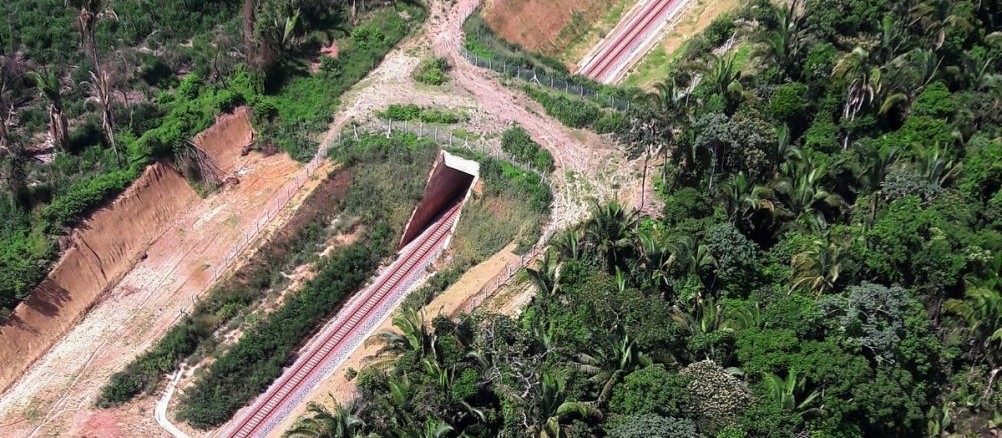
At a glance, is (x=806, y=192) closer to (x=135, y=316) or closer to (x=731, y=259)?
(x=731, y=259)

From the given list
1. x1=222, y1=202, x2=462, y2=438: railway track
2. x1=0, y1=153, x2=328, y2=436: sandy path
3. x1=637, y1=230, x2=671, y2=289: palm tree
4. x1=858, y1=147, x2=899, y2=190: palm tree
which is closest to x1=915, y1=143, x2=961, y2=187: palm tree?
x1=858, y1=147, x2=899, y2=190: palm tree

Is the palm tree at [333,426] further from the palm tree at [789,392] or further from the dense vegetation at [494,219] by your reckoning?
the palm tree at [789,392]

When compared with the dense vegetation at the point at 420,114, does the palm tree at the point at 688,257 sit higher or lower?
higher

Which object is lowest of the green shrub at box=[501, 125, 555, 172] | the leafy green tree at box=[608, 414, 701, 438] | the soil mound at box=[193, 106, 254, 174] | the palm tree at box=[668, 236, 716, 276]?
the soil mound at box=[193, 106, 254, 174]

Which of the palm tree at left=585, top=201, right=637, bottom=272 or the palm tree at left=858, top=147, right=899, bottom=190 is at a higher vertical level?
the palm tree at left=858, top=147, right=899, bottom=190

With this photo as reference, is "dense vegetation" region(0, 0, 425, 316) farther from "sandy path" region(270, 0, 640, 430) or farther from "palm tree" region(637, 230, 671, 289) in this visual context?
"palm tree" region(637, 230, 671, 289)

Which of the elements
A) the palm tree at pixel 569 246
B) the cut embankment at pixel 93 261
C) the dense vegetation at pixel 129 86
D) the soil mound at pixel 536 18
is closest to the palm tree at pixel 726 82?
the palm tree at pixel 569 246

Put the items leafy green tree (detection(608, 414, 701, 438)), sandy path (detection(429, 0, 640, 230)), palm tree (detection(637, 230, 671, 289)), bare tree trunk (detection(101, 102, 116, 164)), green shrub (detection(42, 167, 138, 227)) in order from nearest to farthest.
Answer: leafy green tree (detection(608, 414, 701, 438)) → palm tree (detection(637, 230, 671, 289)) → green shrub (detection(42, 167, 138, 227)) → sandy path (detection(429, 0, 640, 230)) → bare tree trunk (detection(101, 102, 116, 164))
